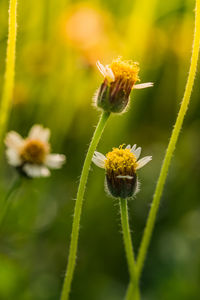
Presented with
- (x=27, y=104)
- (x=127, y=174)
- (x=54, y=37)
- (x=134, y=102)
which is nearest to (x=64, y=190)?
(x=27, y=104)

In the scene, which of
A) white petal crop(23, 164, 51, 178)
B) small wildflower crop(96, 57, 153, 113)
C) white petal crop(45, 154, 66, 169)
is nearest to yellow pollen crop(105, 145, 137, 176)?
small wildflower crop(96, 57, 153, 113)

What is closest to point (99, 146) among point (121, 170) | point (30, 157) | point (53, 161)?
point (53, 161)

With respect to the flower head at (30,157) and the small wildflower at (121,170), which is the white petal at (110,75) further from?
the flower head at (30,157)

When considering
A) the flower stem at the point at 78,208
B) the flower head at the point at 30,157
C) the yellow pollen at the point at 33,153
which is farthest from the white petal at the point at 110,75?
the yellow pollen at the point at 33,153

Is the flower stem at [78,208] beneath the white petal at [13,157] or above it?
beneath

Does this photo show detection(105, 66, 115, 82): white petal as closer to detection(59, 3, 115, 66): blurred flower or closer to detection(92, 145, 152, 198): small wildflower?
detection(92, 145, 152, 198): small wildflower
